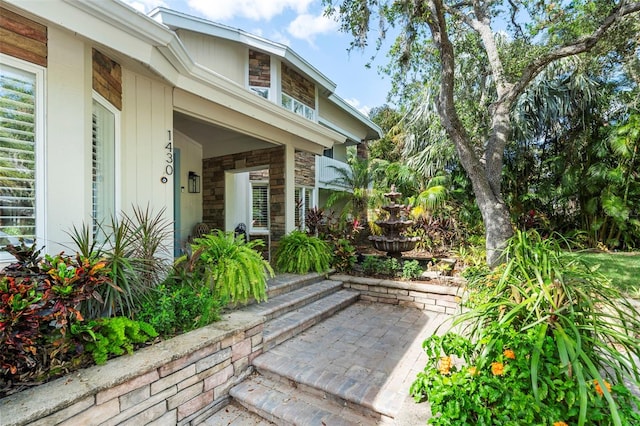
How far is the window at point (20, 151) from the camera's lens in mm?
2197

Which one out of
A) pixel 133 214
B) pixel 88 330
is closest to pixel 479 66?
pixel 133 214

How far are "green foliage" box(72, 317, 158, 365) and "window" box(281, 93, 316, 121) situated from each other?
7.94 meters

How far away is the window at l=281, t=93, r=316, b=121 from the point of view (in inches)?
370

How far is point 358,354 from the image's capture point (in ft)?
10.7

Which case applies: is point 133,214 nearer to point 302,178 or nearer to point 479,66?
point 302,178

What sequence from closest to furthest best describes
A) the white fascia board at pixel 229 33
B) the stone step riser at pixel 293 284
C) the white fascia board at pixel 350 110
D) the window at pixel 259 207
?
1. the stone step riser at pixel 293 284
2. the white fascia board at pixel 229 33
3. the window at pixel 259 207
4. the white fascia board at pixel 350 110

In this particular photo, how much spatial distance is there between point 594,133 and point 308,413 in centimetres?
1063

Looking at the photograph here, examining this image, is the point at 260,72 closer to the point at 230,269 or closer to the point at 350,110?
the point at 350,110

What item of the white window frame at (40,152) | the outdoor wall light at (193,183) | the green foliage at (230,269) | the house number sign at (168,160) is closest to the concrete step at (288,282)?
the green foliage at (230,269)

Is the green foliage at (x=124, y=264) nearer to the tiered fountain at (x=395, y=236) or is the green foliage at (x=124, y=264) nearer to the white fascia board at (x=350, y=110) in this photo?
the tiered fountain at (x=395, y=236)

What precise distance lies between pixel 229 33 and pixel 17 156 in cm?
762

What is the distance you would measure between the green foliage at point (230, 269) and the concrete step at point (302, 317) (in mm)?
416

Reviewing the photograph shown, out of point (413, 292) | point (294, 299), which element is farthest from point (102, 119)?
point (413, 292)

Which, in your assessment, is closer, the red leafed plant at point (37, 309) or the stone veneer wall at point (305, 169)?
the red leafed plant at point (37, 309)
